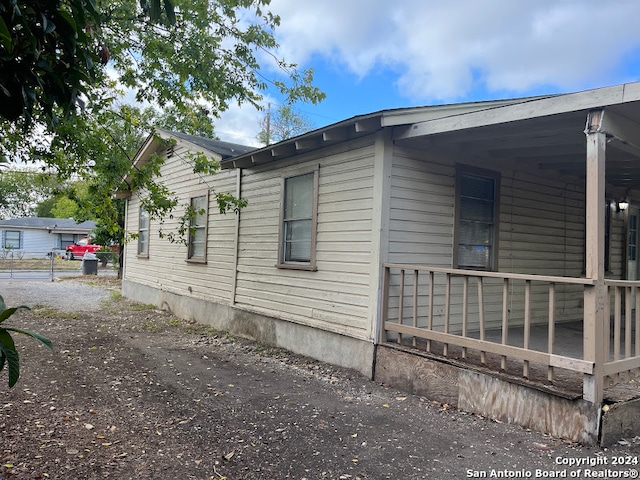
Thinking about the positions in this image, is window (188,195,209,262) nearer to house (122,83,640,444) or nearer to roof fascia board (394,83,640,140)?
house (122,83,640,444)

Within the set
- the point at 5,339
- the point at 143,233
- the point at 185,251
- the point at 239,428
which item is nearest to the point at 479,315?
the point at 239,428

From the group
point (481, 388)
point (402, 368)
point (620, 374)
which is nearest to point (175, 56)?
point (402, 368)

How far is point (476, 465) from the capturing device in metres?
3.24

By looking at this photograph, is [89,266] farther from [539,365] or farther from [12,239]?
[539,365]

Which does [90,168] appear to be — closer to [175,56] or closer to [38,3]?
[175,56]

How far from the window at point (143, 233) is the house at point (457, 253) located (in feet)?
12.0

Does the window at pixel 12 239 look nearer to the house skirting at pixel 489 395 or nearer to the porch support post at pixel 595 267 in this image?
the house skirting at pixel 489 395

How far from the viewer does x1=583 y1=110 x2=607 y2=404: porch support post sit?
141 inches

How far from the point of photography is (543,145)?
5016mm

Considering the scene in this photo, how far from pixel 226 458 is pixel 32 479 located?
3.98 ft

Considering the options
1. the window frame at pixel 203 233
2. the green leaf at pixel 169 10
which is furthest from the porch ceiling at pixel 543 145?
the window frame at pixel 203 233

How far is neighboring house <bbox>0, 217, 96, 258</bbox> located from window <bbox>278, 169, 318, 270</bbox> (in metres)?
29.8

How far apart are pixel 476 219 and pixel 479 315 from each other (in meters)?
1.80

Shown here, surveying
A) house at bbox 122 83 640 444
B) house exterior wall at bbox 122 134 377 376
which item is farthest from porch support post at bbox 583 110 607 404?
house exterior wall at bbox 122 134 377 376
